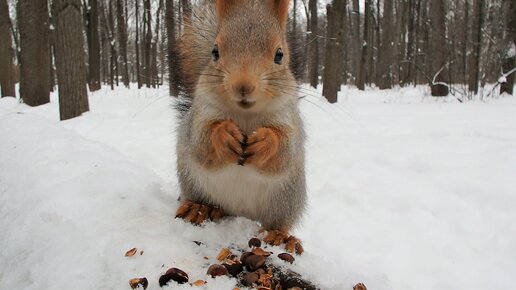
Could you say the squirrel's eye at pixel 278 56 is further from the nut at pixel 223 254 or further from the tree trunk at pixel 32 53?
the tree trunk at pixel 32 53

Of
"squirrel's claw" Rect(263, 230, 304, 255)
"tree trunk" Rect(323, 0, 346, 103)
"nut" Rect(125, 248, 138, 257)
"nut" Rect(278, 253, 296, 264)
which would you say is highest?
"tree trunk" Rect(323, 0, 346, 103)

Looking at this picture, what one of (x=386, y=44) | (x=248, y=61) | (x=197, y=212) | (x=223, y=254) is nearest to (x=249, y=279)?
(x=223, y=254)

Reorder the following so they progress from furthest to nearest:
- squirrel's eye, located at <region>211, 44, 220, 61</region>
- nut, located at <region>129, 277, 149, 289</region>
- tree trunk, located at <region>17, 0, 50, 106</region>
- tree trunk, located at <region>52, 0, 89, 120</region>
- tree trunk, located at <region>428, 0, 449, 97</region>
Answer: tree trunk, located at <region>428, 0, 449, 97</region> < tree trunk, located at <region>17, 0, 50, 106</region> < tree trunk, located at <region>52, 0, 89, 120</region> < squirrel's eye, located at <region>211, 44, 220, 61</region> < nut, located at <region>129, 277, 149, 289</region>

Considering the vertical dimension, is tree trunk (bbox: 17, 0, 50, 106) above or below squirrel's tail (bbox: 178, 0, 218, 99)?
above

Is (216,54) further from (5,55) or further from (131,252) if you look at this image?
(5,55)

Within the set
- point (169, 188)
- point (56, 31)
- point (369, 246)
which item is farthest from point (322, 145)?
point (56, 31)

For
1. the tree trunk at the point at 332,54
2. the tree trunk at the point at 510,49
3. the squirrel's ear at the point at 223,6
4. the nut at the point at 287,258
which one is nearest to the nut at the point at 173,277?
the nut at the point at 287,258

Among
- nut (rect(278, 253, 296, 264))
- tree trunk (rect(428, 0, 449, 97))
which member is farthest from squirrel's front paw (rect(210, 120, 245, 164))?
tree trunk (rect(428, 0, 449, 97))

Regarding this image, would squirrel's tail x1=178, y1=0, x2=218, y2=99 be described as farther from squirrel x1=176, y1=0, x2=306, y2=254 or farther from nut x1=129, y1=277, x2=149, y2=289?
nut x1=129, y1=277, x2=149, y2=289
